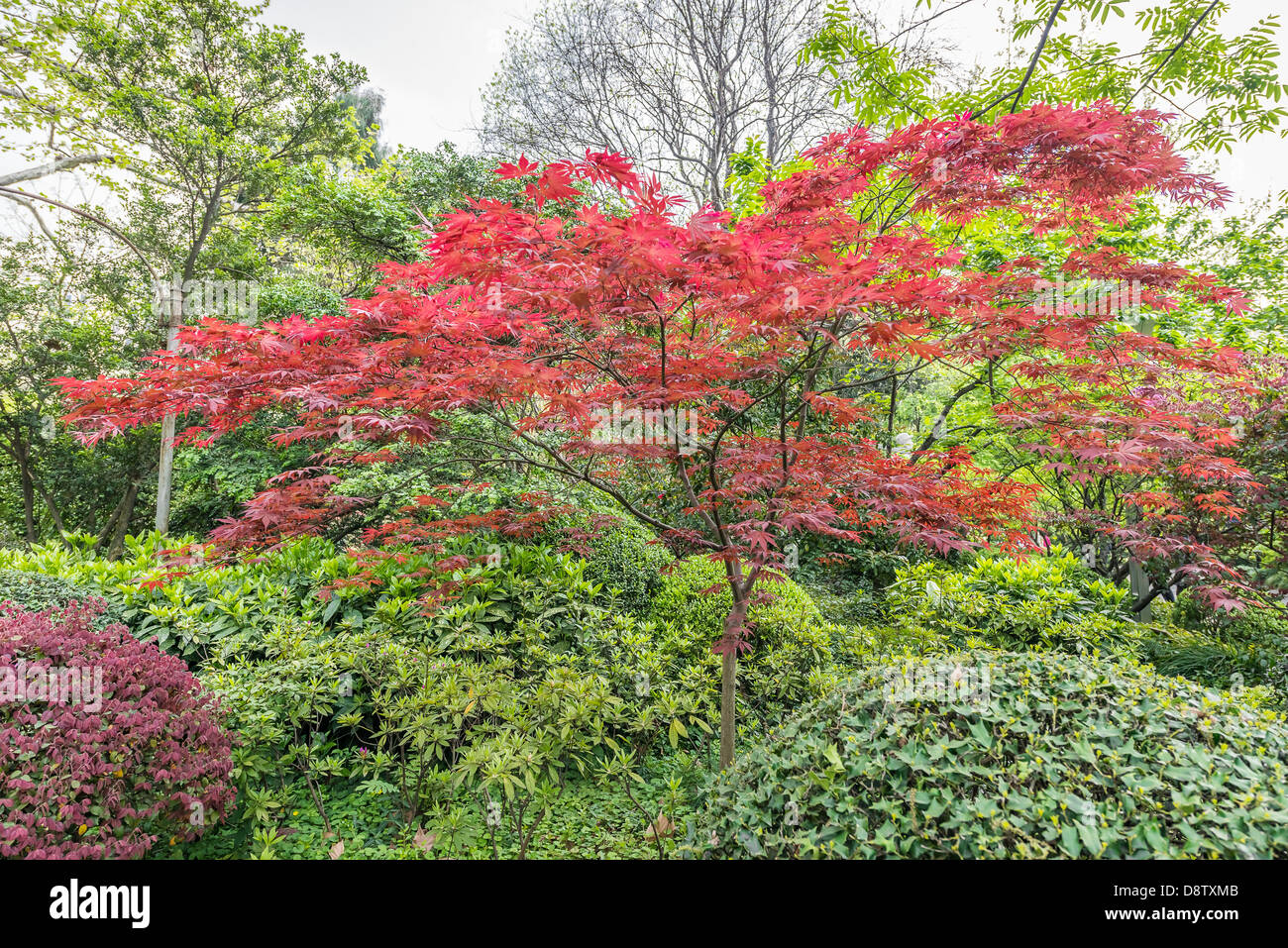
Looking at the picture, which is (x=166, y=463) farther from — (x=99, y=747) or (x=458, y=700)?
(x=458, y=700)

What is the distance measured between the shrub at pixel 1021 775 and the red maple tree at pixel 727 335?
2.19ft

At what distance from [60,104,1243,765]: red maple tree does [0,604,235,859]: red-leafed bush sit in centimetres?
83

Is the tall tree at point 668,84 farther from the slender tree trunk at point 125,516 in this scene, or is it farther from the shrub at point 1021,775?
the shrub at point 1021,775

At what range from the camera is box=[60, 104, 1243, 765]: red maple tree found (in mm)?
1993

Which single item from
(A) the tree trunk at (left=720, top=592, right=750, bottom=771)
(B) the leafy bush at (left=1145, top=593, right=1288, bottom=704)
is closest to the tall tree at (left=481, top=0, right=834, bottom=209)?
(B) the leafy bush at (left=1145, top=593, right=1288, bottom=704)

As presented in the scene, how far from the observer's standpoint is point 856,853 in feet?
5.43

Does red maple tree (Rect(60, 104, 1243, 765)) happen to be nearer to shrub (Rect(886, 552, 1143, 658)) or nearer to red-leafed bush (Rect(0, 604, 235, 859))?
shrub (Rect(886, 552, 1143, 658))

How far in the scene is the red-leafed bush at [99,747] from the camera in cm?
180

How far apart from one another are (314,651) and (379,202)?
733cm

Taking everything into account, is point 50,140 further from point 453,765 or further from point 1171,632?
point 1171,632

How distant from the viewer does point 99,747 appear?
6.42 ft

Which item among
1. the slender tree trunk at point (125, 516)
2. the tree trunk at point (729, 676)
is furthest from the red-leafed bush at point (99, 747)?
the slender tree trunk at point (125, 516)

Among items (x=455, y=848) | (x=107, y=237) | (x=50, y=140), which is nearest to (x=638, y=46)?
(x=50, y=140)
